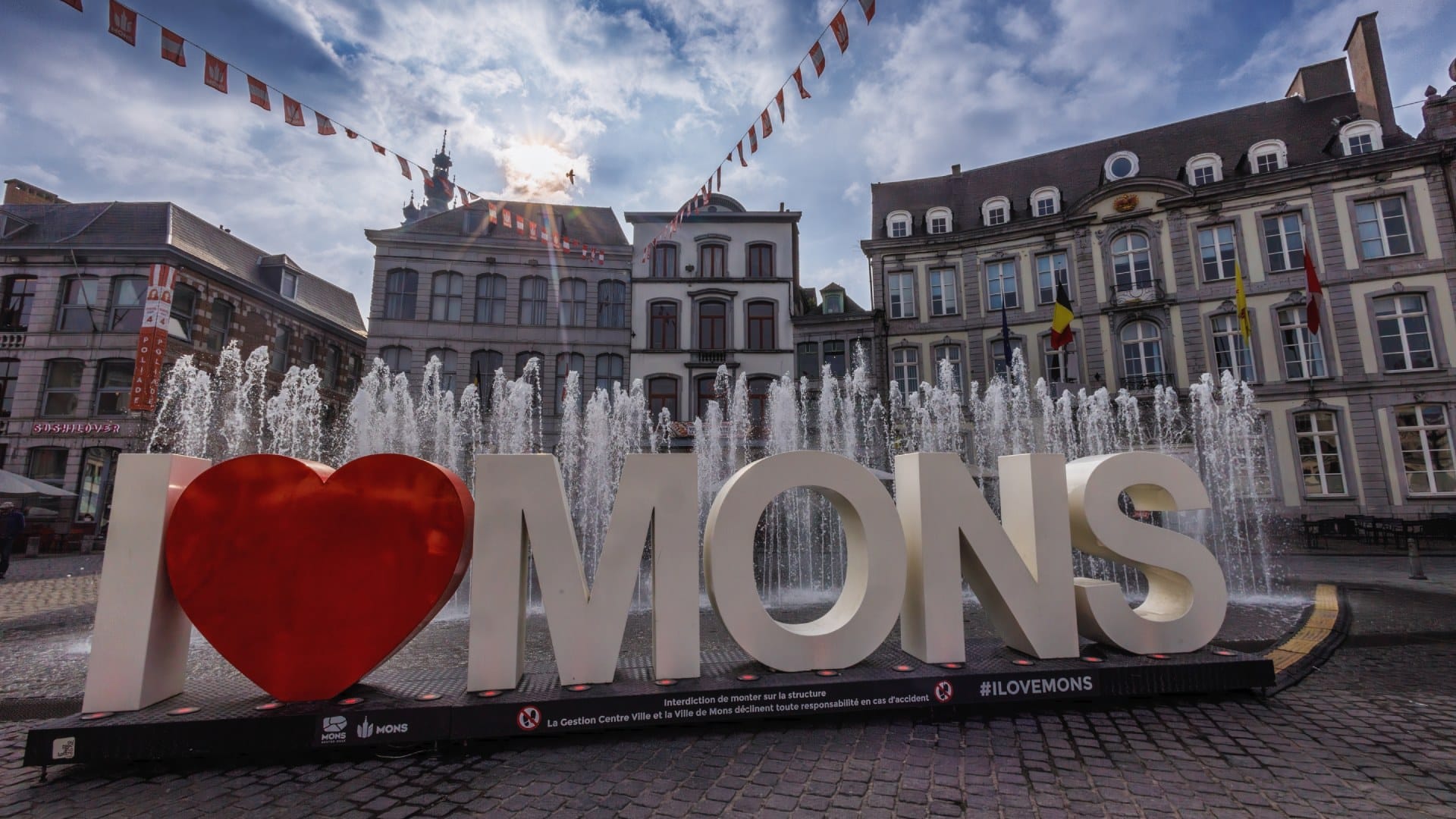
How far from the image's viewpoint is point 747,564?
191 inches

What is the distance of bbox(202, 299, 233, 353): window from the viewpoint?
23984 millimetres

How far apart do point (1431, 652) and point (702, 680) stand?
23.7 ft

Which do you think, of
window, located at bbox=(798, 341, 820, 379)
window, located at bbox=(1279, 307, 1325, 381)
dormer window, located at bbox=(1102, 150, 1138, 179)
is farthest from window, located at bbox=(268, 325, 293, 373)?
window, located at bbox=(1279, 307, 1325, 381)

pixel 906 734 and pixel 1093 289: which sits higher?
pixel 1093 289

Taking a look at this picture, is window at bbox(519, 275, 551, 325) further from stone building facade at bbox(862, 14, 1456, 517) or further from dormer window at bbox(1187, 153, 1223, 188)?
dormer window at bbox(1187, 153, 1223, 188)

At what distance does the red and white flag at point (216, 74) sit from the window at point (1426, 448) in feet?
96.0

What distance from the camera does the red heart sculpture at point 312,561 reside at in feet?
14.1

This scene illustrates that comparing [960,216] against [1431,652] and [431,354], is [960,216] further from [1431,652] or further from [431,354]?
[1431,652]

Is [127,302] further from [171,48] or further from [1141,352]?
[1141,352]

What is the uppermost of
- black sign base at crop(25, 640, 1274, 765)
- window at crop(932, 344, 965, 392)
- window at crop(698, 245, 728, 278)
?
window at crop(698, 245, 728, 278)

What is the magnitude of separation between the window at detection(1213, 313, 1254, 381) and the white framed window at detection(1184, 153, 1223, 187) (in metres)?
5.17

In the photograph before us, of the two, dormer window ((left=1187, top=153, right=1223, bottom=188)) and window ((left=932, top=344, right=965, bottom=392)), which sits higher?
dormer window ((left=1187, top=153, right=1223, bottom=188))

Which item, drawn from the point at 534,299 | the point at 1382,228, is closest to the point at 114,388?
the point at 534,299

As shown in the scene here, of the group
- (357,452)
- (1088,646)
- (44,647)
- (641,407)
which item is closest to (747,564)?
(1088,646)
